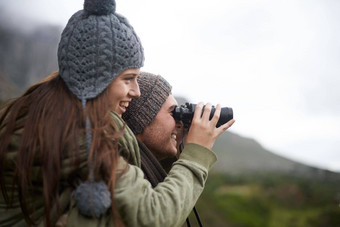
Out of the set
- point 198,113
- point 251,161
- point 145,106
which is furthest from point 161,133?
point 251,161

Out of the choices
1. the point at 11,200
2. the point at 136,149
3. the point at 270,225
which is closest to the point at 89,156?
the point at 136,149

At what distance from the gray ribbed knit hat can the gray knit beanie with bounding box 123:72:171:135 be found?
668 mm

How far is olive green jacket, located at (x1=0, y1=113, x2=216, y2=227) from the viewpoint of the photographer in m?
1.37

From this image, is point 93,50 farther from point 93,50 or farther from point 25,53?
point 25,53

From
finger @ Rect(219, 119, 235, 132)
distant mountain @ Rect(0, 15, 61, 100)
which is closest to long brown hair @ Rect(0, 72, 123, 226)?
finger @ Rect(219, 119, 235, 132)

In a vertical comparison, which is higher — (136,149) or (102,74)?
(102,74)

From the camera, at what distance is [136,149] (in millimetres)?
1640

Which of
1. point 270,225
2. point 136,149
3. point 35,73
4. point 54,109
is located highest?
point 54,109

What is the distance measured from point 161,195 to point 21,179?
547 mm

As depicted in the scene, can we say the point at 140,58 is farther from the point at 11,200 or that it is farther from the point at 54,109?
the point at 11,200

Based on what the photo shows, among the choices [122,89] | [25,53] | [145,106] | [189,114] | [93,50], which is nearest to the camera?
[93,50]

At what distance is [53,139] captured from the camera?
1395mm

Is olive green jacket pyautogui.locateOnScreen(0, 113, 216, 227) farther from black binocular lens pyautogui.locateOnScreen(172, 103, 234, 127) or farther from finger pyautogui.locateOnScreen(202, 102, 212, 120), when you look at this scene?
black binocular lens pyautogui.locateOnScreen(172, 103, 234, 127)

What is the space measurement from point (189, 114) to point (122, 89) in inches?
23.1
